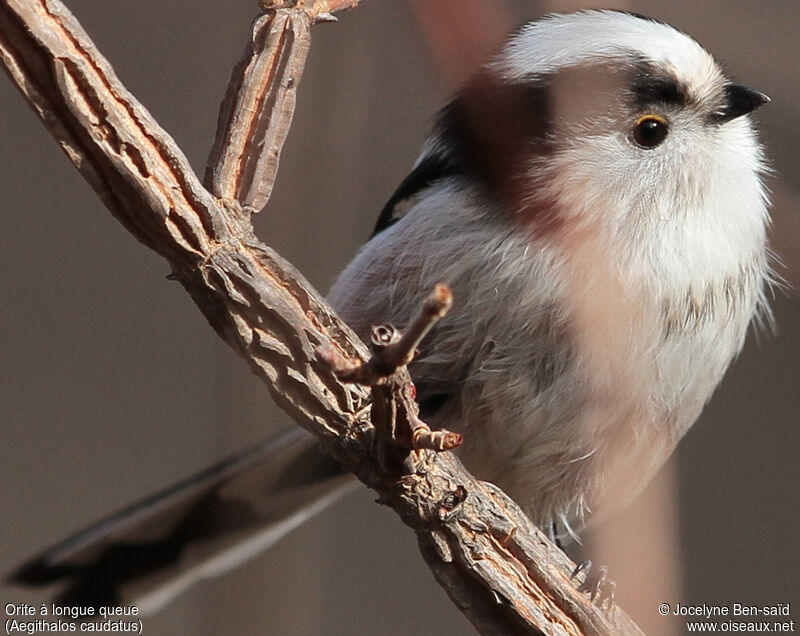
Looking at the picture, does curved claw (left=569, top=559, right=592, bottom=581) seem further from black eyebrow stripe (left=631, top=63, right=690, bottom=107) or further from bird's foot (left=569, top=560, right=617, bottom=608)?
black eyebrow stripe (left=631, top=63, right=690, bottom=107)

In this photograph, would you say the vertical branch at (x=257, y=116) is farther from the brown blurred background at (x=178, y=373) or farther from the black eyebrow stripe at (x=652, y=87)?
the brown blurred background at (x=178, y=373)

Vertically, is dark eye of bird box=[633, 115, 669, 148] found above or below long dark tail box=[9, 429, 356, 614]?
above

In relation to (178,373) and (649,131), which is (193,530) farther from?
(649,131)

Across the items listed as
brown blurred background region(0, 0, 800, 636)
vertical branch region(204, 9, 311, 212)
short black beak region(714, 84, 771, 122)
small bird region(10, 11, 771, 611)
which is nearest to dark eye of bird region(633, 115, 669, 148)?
small bird region(10, 11, 771, 611)

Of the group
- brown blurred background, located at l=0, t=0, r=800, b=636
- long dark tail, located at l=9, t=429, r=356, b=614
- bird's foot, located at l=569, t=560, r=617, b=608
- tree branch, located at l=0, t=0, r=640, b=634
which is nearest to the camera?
tree branch, located at l=0, t=0, r=640, b=634

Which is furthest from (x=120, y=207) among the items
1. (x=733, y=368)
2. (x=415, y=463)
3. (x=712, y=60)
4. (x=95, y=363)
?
(x=733, y=368)

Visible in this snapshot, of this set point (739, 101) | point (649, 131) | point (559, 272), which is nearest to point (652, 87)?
point (649, 131)

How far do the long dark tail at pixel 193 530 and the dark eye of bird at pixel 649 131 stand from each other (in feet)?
2.42

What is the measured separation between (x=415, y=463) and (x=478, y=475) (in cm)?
Result: 60

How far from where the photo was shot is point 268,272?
3.91 ft

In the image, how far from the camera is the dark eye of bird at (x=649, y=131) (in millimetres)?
1581

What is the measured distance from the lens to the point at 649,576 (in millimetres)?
967

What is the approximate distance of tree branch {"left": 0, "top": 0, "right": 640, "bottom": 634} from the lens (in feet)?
3.55

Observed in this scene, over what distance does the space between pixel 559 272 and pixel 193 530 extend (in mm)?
736
